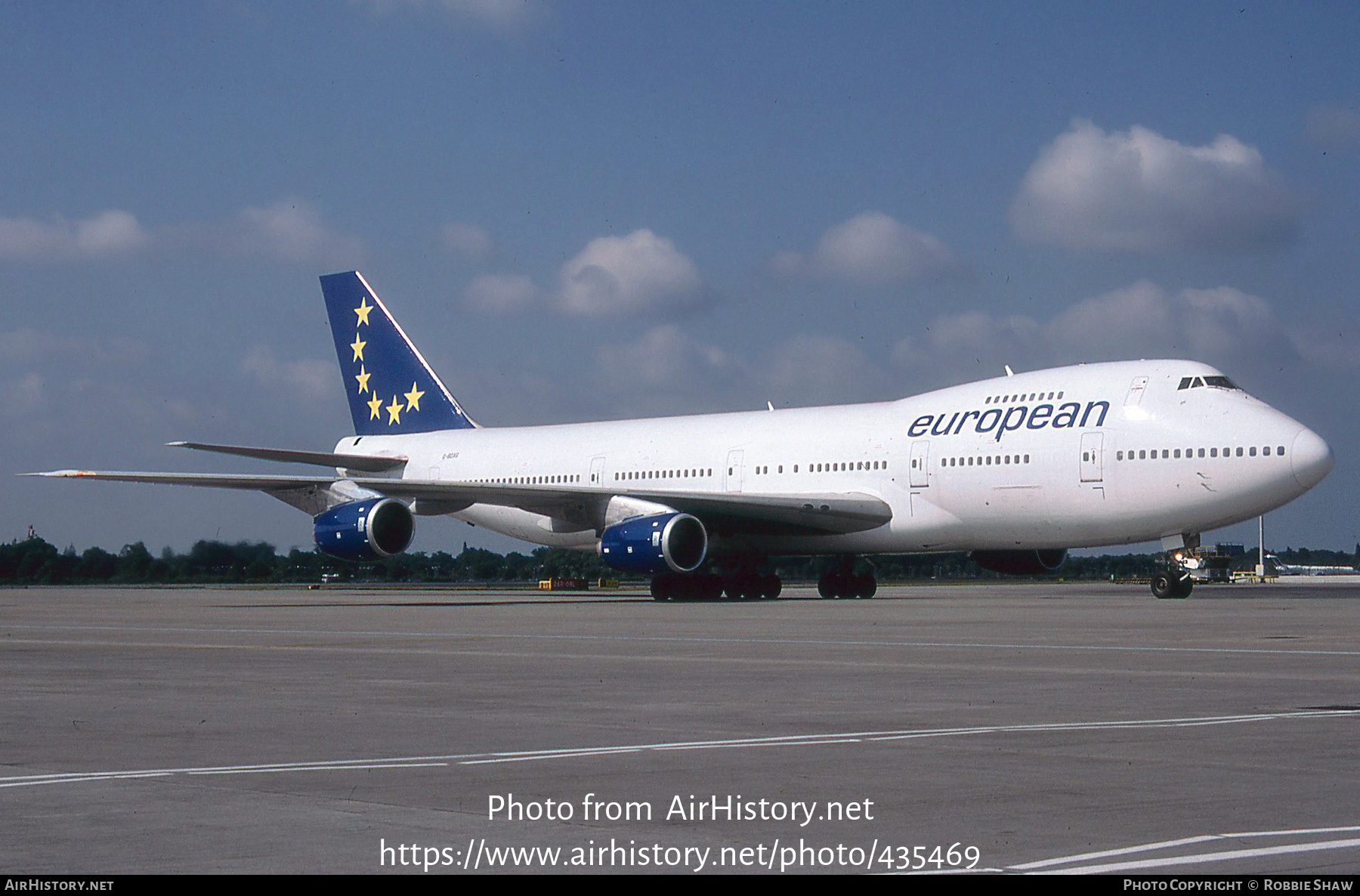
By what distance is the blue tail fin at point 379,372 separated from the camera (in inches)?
1954

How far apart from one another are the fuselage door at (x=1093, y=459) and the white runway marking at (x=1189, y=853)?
2704cm

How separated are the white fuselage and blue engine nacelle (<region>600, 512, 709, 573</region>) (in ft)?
5.11

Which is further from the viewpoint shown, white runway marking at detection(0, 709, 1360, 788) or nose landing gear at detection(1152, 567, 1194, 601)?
nose landing gear at detection(1152, 567, 1194, 601)

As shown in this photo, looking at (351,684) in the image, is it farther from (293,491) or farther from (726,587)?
(293,491)

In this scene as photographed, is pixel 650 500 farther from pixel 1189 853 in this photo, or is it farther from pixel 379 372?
pixel 1189 853

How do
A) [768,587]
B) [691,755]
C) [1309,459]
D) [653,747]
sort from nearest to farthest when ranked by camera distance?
[691,755] → [653,747] → [1309,459] → [768,587]

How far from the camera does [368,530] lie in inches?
1420

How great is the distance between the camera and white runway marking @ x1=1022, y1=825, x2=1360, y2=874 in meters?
5.49

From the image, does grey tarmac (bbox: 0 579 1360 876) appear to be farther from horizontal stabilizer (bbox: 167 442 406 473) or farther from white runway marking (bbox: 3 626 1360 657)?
horizontal stabilizer (bbox: 167 442 406 473)

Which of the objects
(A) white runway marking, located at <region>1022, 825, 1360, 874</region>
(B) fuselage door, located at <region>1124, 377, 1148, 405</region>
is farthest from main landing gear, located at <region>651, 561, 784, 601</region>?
(A) white runway marking, located at <region>1022, 825, 1360, 874</region>

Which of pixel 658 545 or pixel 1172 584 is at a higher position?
pixel 658 545

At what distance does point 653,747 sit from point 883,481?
27720mm

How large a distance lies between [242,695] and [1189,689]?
24.0 ft

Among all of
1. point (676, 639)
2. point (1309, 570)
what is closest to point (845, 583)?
point (676, 639)
